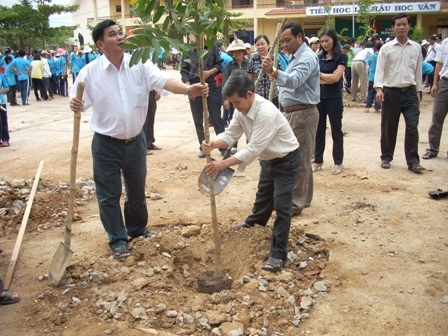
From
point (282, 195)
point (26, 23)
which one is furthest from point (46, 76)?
point (282, 195)

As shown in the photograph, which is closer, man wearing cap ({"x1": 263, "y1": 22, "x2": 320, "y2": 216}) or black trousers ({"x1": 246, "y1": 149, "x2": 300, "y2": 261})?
black trousers ({"x1": 246, "y1": 149, "x2": 300, "y2": 261})

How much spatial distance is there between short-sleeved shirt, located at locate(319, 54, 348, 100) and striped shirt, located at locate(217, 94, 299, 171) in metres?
2.47

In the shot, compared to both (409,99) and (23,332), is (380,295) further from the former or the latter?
(409,99)

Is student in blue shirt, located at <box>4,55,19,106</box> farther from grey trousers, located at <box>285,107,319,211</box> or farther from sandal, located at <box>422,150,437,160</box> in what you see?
sandal, located at <box>422,150,437,160</box>

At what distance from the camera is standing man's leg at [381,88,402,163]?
6410 mm

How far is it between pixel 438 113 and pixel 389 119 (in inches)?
40.0

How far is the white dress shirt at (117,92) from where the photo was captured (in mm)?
4000

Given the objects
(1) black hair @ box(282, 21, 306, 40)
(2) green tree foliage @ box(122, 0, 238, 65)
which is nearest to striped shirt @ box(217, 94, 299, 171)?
(2) green tree foliage @ box(122, 0, 238, 65)

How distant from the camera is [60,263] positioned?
12.5 ft

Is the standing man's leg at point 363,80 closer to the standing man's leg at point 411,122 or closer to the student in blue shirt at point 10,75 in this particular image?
the standing man's leg at point 411,122

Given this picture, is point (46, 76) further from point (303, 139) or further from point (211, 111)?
point (303, 139)

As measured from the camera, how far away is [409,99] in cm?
636

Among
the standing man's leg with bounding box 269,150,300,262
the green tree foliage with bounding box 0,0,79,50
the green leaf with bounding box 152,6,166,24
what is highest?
the green tree foliage with bounding box 0,0,79,50

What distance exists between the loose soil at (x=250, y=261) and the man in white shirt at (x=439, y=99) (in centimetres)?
36
